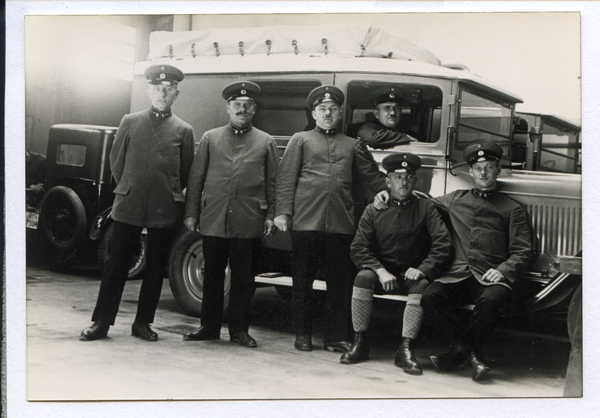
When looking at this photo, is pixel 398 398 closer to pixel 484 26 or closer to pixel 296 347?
pixel 296 347

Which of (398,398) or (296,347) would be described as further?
(296,347)

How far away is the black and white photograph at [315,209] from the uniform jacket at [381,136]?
1cm

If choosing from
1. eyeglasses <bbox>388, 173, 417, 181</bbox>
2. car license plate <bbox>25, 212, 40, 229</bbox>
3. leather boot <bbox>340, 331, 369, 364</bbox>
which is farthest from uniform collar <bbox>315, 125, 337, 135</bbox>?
car license plate <bbox>25, 212, 40, 229</bbox>

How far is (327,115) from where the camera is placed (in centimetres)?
396

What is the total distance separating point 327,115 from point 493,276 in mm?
1345

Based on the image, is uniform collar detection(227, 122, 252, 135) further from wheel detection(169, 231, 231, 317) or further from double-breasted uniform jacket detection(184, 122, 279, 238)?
wheel detection(169, 231, 231, 317)

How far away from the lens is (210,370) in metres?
3.79

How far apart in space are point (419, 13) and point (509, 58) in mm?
603

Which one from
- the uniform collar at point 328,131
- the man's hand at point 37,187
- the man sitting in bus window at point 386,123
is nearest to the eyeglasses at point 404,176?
the man sitting in bus window at point 386,123

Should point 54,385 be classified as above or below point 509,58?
below

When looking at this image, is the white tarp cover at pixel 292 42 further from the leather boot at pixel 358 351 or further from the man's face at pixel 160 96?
the leather boot at pixel 358 351

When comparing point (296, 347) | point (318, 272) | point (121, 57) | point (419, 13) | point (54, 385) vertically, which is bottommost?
point (54, 385)

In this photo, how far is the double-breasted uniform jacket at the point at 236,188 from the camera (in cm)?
402

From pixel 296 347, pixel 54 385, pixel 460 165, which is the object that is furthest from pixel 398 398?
pixel 54 385
